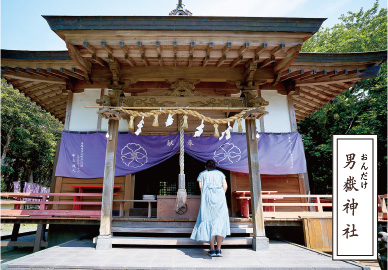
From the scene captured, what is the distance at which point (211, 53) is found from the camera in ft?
18.9

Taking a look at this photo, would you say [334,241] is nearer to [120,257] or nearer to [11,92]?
[120,257]

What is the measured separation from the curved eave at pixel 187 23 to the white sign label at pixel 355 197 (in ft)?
8.65

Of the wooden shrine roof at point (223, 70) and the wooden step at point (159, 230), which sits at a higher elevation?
the wooden shrine roof at point (223, 70)

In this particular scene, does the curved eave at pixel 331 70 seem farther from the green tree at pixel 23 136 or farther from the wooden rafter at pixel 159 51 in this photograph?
the green tree at pixel 23 136

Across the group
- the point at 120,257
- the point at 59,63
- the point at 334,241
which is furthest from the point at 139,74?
the point at 334,241

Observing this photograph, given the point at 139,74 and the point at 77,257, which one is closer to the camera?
the point at 77,257

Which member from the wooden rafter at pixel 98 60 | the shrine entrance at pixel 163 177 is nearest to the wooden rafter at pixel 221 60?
the wooden rafter at pixel 98 60

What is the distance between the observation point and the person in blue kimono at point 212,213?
4.93 m

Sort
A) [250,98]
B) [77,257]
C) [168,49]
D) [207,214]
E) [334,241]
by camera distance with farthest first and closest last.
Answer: [250,98], [168,49], [207,214], [77,257], [334,241]

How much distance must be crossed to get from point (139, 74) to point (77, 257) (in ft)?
14.6

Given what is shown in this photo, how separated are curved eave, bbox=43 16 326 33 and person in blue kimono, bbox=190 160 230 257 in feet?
9.87

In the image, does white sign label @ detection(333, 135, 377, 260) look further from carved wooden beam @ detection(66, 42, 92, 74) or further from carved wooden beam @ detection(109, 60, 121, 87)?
carved wooden beam @ detection(66, 42, 92, 74)

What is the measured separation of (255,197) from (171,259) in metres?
2.39

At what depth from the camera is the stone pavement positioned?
4.12 metres
